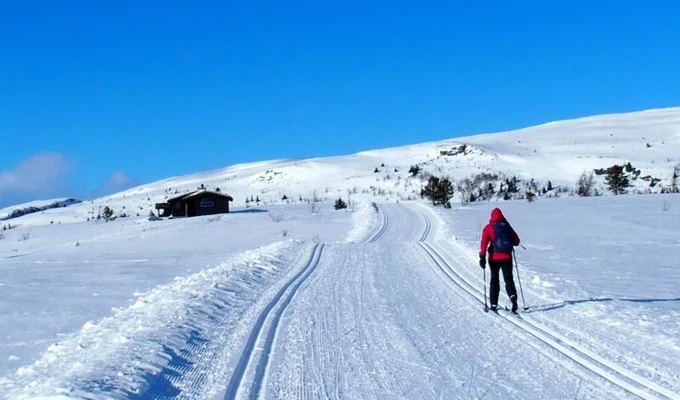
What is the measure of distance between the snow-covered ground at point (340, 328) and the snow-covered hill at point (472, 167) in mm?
49501

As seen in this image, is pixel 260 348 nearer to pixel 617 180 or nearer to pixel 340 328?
pixel 340 328

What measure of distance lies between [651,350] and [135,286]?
33.8 ft

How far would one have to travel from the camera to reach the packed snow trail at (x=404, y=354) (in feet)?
21.4

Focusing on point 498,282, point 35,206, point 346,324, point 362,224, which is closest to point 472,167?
point 362,224

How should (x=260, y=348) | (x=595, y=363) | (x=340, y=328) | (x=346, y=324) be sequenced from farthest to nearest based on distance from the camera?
(x=346, y=324) → (x=340, y=328) → (x=260, y=348) → (x=595, y=363)

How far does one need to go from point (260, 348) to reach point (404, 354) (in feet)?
5.62

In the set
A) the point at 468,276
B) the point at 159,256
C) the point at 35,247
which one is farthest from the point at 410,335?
the point at 35,247

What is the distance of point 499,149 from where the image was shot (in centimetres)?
10738

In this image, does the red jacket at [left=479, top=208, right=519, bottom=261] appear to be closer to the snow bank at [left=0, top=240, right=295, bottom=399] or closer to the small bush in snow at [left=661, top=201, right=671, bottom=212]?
the snow bank at [left=0, top=240, right=295, bottom=399]

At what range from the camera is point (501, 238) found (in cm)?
1144

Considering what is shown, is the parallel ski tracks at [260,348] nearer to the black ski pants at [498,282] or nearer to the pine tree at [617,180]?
the black ski pants at [498,282]

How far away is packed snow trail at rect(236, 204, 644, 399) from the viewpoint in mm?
6535

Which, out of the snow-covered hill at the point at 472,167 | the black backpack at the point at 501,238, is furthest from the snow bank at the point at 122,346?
the snow-covered hill at the point at 472,167

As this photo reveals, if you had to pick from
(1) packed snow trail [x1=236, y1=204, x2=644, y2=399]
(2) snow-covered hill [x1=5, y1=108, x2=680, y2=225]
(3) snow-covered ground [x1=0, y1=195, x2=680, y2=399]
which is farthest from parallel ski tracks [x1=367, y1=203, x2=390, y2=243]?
(2) snow-covered hill [x1=5, y1=108, x2=680, y2=225]
